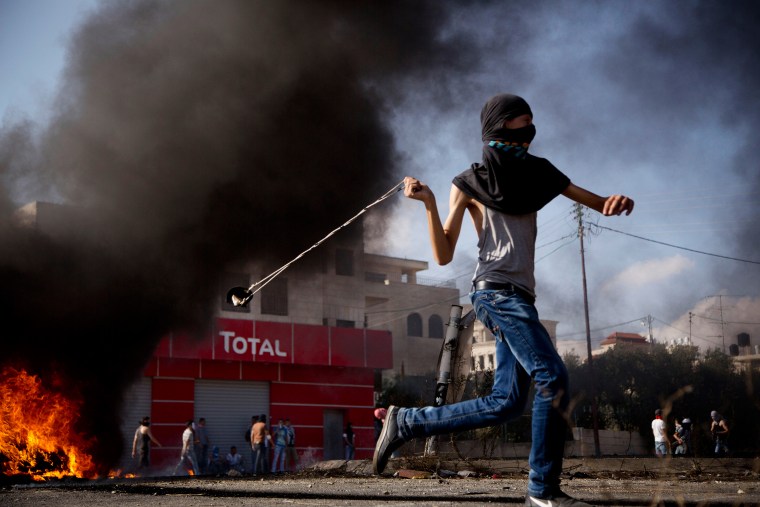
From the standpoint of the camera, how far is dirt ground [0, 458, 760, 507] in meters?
5.25

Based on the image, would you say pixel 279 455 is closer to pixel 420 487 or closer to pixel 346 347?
pixel 346 347

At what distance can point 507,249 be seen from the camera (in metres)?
3.80

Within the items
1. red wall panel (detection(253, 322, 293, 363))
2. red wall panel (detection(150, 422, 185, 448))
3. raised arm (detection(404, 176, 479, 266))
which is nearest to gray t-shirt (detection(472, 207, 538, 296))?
raised arm (detection(404, 176, 479, 266))

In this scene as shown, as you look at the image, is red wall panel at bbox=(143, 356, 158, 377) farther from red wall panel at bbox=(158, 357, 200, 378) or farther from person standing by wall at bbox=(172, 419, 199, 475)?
person standing by wall at bbox=(172, 419, 199, 475)

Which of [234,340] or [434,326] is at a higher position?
[434,326]

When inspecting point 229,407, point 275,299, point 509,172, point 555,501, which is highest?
point 275,299

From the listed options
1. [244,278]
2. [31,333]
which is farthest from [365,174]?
[31,333]

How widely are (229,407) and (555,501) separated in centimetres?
2845

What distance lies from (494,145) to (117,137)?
1402 centimetres

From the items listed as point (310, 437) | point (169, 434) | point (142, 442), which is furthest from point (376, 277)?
point (142, 442)

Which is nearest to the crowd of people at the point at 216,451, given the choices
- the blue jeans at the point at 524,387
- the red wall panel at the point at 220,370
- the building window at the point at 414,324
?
the red wall panel at the point at 220,370

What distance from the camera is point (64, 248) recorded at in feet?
50.2

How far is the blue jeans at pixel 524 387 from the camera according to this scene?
3574 mm

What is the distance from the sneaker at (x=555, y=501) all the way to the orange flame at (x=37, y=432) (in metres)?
10.0
